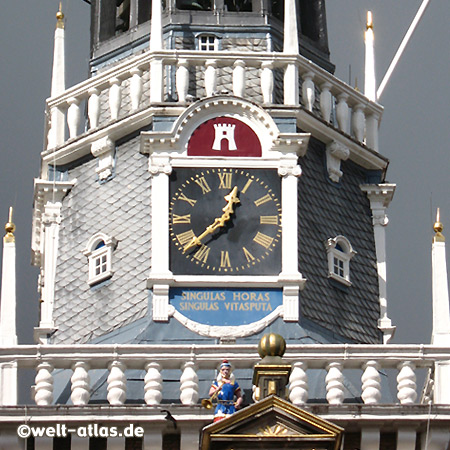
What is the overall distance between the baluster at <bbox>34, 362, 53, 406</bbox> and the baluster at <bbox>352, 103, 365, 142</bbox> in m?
6.22

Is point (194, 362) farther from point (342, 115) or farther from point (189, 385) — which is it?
point (342, 115)

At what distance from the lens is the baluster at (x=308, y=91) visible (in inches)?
1462

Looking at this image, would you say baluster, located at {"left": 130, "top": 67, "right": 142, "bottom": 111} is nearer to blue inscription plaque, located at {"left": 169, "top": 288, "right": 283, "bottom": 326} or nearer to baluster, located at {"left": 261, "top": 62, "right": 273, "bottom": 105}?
baluster, located at {"left": 261, "top": 62, "right": 273, "bottom": 105}

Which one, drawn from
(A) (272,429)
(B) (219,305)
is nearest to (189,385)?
(B) (219,305)

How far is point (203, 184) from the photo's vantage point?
36.1 meters

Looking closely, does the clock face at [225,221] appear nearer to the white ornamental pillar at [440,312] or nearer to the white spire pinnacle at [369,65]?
the white ornamental pillar at [440,312]

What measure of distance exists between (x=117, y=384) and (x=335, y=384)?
239cm

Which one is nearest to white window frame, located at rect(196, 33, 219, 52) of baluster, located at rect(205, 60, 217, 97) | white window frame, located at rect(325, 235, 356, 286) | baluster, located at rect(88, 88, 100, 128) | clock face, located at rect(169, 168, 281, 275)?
baluster, located at rect(205, 60, 217, 97)

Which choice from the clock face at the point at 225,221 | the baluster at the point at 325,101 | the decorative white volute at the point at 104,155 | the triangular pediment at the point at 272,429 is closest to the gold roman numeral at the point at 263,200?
the clock face at the point at 225,221

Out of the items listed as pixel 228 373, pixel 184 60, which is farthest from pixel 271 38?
pixel 228 373

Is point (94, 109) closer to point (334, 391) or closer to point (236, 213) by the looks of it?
point (236, 213)

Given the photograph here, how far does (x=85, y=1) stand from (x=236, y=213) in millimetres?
5646

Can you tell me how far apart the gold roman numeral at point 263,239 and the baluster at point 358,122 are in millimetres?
2651

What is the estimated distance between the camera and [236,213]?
35.9m
